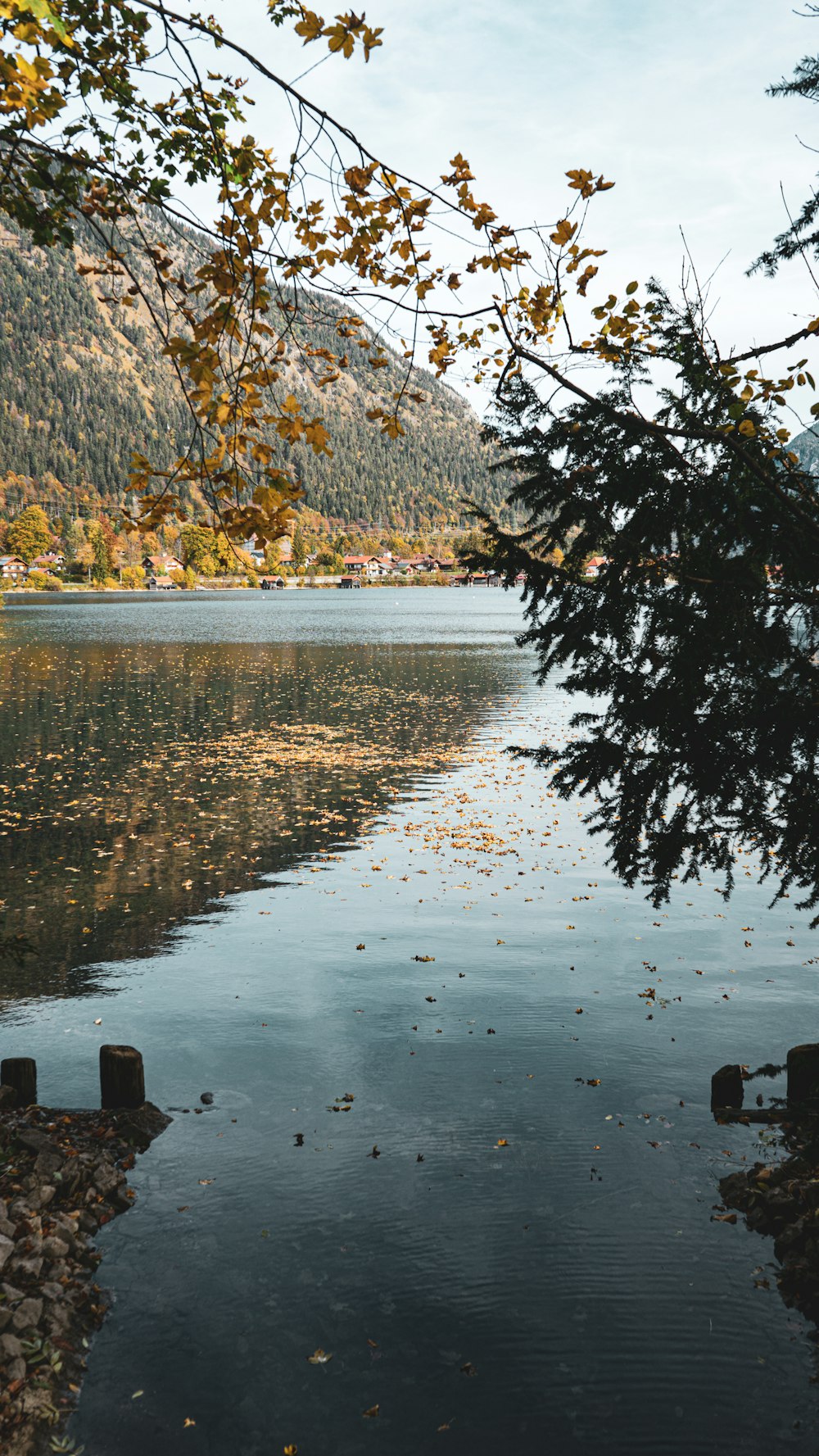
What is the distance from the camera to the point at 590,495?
7.86 metres

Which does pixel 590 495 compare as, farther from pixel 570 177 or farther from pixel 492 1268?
pixel 492 1268

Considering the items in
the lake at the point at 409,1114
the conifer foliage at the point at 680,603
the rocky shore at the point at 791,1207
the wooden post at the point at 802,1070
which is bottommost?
the lake at the point at 409,1114

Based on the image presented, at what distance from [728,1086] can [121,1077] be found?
6.35 metres

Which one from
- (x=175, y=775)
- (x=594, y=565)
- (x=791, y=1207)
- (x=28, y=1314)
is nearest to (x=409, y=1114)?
(x=791, y=1207)

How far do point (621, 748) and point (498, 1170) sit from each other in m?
4.39

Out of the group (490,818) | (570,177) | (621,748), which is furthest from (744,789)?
(490,818)

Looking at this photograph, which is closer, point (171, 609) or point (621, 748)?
point (621, 748)

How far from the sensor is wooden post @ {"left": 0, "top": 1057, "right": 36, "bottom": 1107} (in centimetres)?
993

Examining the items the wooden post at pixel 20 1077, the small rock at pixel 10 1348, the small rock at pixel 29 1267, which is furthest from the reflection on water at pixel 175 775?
the small rock at pixel 10 1348

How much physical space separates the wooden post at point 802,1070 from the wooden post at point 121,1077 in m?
6.42

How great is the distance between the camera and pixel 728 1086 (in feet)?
33.1

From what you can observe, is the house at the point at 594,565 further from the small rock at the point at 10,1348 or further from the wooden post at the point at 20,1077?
the wooden post at the point at 20,1077

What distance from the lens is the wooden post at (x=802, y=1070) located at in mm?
8625

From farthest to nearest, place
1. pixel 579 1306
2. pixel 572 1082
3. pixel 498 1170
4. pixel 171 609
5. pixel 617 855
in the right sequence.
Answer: pixel 171 609 → pixel 572 1082 → pixel 498 1170 → pixel 617 855 → pixel 579 1306
